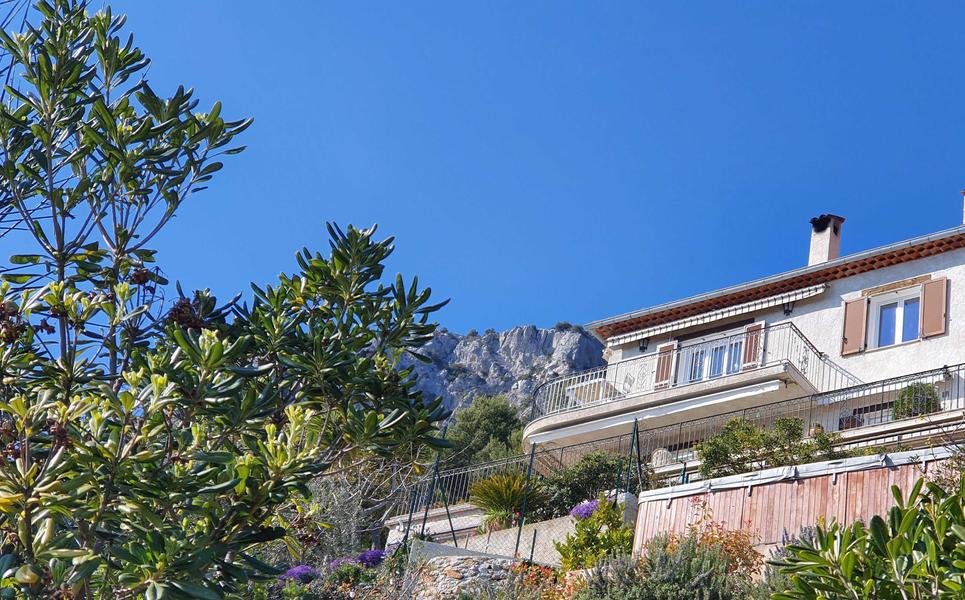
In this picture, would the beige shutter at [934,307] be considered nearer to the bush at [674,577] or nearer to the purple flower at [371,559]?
the bush at [674,577]

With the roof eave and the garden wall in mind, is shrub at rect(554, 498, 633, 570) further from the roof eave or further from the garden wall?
the roof eave

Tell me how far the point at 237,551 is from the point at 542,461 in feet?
59.1

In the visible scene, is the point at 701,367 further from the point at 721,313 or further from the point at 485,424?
the point at 485,424

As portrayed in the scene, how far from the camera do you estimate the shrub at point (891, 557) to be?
6645 millimetres

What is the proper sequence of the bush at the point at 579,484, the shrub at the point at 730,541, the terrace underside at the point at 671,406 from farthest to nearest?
1. the terrace underside at the point at 671,406
2. the bush at the point at 579,484
3. the shrub at the point at 730,541

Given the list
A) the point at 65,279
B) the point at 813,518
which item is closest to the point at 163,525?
the point at 65,279

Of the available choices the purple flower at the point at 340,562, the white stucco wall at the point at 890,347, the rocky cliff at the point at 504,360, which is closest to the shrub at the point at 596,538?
the purple flower at the point at 340,562

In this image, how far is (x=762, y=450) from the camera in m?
16.9

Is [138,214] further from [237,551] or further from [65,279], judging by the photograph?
[237,551]

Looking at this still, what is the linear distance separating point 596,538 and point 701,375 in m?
9.39

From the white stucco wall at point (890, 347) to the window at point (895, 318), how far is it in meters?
0.35

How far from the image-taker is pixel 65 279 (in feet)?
21.0

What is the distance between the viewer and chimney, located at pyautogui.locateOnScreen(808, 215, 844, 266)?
26.8 meters

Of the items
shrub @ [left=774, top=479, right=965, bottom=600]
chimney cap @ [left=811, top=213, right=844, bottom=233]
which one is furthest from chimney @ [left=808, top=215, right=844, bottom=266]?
shrub @ [left=774, top=479, right=965, bottom=600]
